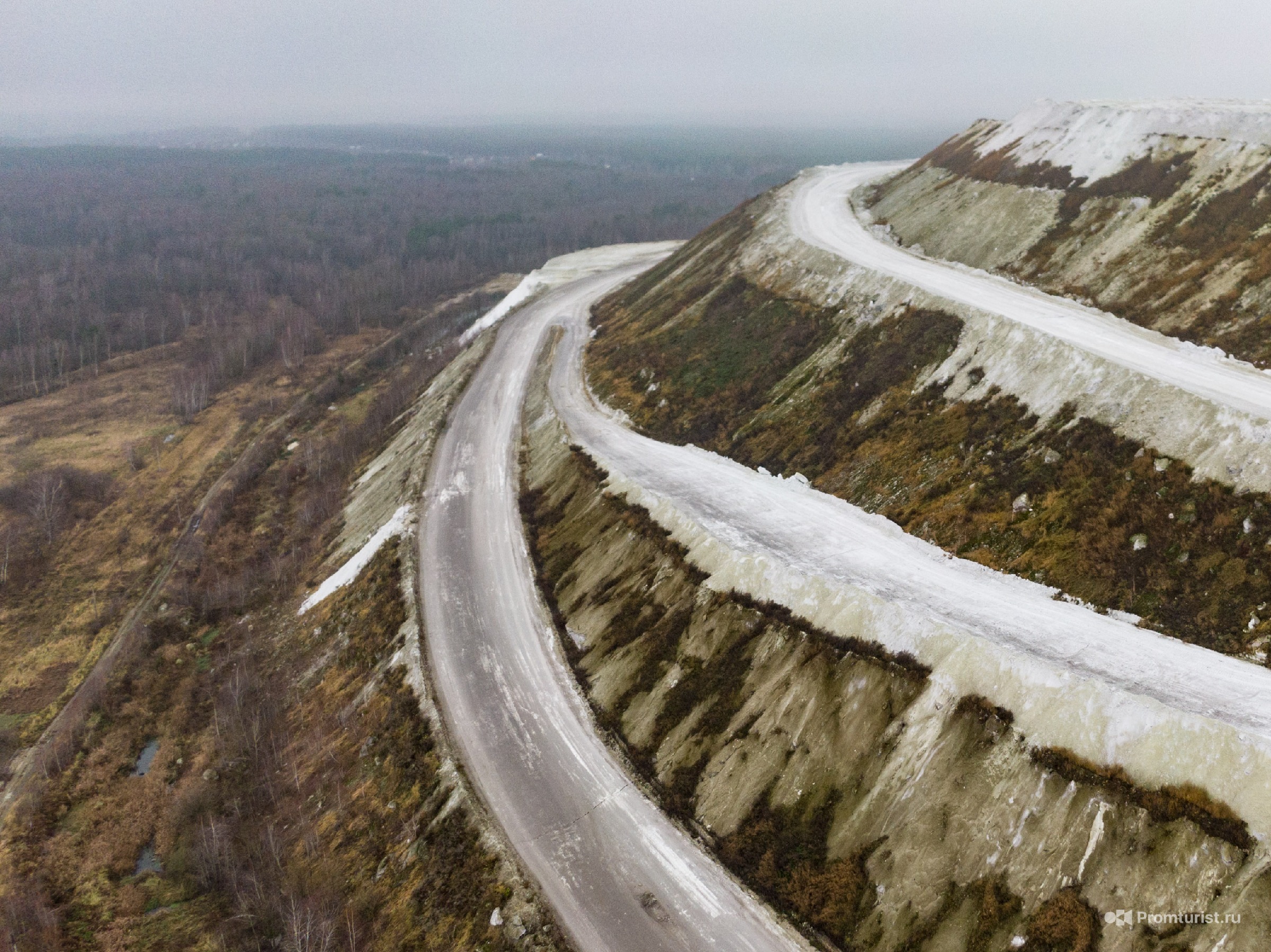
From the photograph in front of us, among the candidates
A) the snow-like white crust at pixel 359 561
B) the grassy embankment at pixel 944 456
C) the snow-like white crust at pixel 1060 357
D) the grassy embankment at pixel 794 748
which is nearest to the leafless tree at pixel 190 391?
the snow-like white crust at pixel 359 561

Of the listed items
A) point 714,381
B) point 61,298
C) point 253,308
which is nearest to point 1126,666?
point 714,381

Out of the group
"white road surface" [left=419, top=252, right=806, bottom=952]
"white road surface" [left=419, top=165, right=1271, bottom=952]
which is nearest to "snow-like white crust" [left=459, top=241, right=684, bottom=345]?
"white road surface" [left=419, top=165, right=1271, bottom=952]

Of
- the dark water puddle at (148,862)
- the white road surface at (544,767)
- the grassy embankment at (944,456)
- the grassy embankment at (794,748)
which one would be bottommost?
the dark water puddle at (148,862)

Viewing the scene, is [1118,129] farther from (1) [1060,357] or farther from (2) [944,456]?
(2) [944,456]

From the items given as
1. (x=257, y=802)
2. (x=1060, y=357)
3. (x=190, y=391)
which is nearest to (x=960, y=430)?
(x=1060, y=357)

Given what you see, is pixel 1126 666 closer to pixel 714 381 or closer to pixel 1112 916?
pixel 1112 916

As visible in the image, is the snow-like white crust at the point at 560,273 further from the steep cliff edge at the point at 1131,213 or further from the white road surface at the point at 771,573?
the white road surface at the point at 771,573
